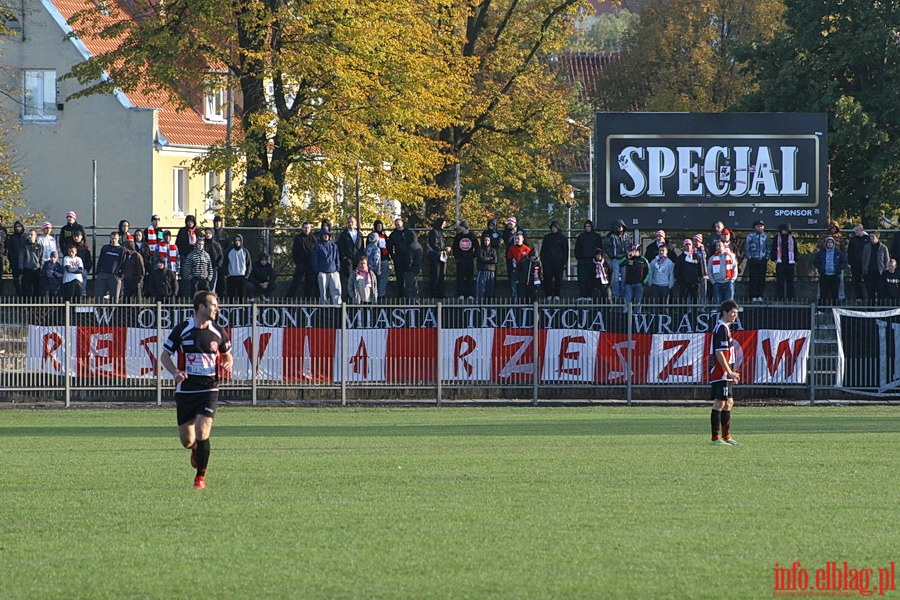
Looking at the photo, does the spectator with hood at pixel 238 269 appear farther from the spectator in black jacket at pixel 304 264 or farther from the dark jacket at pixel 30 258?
the dark jacket at pixel 30 258

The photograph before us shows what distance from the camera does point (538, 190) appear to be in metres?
56.5

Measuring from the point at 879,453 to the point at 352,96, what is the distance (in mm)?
22091

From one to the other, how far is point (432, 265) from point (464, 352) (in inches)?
157

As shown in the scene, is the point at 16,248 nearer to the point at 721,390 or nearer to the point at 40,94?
the point at 721,390

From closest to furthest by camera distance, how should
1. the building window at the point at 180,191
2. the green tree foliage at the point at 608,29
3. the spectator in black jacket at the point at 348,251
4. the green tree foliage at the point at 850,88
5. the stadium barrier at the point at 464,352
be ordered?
the stadium barrier at the point at 464,352 → the spectator in black jacket at the point at 348,251 → the green tree foliage at the point at 850,88 → the building window at the point at 180,191 → the green tree foliage at the point at 608,29

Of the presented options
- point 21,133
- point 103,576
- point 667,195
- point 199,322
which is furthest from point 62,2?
point 103,576

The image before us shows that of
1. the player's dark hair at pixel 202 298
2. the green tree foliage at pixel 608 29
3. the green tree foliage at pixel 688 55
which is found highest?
the green tree foliage at pixel 608 29

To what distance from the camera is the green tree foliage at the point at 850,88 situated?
42.0m

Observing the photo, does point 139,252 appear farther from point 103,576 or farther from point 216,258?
point 103,576

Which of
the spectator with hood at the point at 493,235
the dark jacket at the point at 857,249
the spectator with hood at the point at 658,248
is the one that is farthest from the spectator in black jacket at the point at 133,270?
the dark jacket at the point at 857,249

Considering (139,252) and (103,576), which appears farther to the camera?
(139,252)

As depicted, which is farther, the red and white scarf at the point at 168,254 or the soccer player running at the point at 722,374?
the red and white scarf at the point at 168,254

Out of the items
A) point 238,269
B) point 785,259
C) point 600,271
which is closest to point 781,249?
point 785,259

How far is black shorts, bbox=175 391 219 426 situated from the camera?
1375cm
